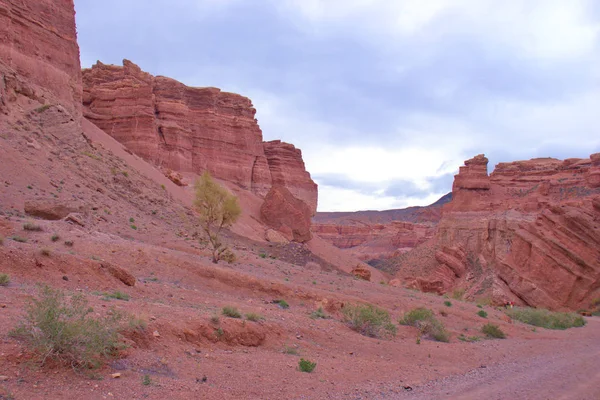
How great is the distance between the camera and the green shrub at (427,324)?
1529cm

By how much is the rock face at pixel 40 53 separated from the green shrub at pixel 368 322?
21.7m

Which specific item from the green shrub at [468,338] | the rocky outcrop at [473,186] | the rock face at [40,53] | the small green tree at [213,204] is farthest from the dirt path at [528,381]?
the rocky outcrop at [473,186]

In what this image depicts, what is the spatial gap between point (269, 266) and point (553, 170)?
43401 mm

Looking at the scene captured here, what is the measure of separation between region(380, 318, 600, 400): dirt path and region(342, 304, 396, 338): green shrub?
294 cm

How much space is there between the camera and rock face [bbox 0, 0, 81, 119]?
90.7 ft

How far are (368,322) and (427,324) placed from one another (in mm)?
2929

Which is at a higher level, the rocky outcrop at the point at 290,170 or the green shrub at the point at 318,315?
the rocky outcrop at the point at 290,170

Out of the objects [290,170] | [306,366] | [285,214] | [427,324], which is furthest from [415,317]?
[290,170]

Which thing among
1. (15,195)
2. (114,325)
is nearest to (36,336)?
(114,325)

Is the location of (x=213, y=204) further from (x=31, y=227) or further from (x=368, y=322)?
(x=368, y=322)

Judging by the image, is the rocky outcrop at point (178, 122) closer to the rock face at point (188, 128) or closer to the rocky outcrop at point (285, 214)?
the rock face at point (188, 128)

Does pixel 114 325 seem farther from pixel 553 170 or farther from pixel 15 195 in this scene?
pixel 553 170

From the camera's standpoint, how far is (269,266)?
23.0 metres

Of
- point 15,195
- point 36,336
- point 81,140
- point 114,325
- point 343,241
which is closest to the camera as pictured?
point 36,336
